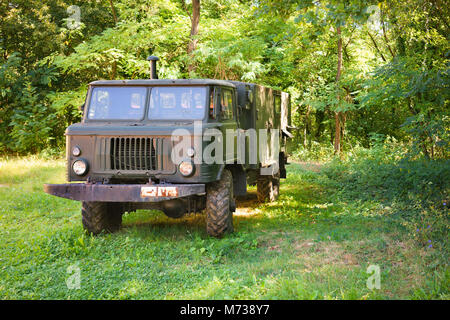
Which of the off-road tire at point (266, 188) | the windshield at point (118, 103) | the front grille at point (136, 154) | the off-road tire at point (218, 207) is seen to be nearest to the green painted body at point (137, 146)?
the front grille at point (136, 154)

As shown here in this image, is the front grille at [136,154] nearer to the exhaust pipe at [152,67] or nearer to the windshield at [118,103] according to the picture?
the windshield at [118,103]

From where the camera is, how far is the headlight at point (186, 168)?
257 inches

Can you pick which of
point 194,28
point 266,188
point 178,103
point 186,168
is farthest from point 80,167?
point 194,28

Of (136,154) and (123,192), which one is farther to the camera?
(136,154)

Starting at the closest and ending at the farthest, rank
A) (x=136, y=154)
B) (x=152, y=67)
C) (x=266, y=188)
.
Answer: (x=136, y=154) → (x=152, y=67) → (x=266, y=188)

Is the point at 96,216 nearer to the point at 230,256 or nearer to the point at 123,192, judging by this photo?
the point at 123,192

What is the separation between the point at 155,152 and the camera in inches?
260

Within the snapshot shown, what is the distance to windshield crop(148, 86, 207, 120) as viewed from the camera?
7074 millimetres

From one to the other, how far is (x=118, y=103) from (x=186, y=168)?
5.64ft

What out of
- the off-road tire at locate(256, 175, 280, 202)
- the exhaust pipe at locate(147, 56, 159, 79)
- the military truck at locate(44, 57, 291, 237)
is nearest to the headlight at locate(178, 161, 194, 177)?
the military truck at locate(44, 57, 291, 237)

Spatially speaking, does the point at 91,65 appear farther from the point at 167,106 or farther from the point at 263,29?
the point at 167,106

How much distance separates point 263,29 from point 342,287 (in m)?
17.9

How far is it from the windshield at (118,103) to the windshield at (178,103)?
20cm
